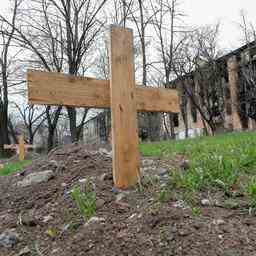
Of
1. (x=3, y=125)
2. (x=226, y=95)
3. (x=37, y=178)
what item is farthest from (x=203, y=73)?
(x=37, y=178)

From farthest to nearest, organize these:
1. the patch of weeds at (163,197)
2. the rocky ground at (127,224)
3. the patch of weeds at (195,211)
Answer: the patch of weeds at (163,197)
the patch of weeds at (195,211)
the rocky ground at (127,224)

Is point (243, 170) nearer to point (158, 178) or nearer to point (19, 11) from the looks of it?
point (158, 178)

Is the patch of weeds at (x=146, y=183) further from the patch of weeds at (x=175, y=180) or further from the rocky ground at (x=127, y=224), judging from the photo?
the patch of weeds at (x=175, y=180)

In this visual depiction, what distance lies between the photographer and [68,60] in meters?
18.0

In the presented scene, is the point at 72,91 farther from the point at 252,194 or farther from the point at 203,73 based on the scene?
the point at 203,73

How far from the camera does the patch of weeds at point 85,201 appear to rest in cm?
293

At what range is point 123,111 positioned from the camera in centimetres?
339

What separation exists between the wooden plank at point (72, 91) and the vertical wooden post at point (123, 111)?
123 millimetres

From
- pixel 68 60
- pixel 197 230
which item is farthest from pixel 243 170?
pixel 68 60

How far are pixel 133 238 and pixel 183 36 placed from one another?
974 inches

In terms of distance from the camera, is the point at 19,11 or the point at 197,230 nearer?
the point at 197,230

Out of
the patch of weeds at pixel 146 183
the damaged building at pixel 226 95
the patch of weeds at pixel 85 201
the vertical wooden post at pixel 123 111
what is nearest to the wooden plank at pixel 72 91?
the vertical wooden post at pixel 123 111

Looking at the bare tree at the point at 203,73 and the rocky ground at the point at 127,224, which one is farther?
the bare tree at the point at 203,73

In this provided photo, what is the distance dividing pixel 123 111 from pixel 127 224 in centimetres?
112
